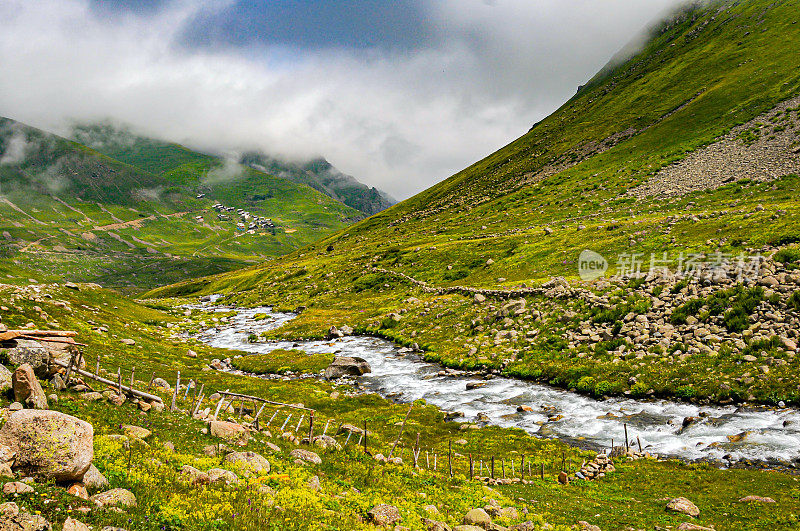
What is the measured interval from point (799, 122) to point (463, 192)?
116 metres

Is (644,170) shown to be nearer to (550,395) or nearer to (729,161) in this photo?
(729,161)

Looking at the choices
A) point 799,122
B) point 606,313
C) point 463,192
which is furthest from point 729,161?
point 463,192

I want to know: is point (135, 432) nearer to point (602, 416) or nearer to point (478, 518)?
point (478, 518)

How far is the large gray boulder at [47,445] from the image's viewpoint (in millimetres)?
10328

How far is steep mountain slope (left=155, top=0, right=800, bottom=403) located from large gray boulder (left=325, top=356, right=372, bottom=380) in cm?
890

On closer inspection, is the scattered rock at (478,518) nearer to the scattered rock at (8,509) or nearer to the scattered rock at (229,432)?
the scattered rock at (229,432)

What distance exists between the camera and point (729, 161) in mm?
96688

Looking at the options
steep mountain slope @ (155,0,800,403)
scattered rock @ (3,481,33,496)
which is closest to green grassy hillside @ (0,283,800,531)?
scattered rock @ (3,481,33,496)

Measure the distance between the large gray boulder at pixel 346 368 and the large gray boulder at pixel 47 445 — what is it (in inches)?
1604

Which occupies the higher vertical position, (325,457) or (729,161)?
(729,161)

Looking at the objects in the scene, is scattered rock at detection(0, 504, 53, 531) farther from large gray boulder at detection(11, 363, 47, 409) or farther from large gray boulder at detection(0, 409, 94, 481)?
large gray boulder at detection(11, 363, 47, 409)

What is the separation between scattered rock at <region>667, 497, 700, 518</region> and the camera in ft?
58.3
